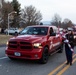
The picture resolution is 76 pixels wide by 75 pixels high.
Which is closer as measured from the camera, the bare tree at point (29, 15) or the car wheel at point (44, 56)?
the car wheel at point (44, 56)

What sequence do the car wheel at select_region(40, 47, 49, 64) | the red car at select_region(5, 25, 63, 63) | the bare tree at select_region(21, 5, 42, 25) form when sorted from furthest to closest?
the bare tree at select_region(21, 5, 42, 25), the car wheel at select_region(40, 47, 49, 64), the red car at select_region(5, 25, 63, 63)

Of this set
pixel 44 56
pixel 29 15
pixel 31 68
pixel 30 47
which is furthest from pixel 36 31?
pixel 29 15

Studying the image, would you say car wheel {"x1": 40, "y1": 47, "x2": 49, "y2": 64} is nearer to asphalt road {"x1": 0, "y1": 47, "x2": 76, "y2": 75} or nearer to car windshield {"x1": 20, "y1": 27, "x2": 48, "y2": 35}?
asphalt road {"x1": 0, "y1": 47, "x2": 76, "y2": 75}

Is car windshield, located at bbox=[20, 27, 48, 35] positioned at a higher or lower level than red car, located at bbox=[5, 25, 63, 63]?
higher

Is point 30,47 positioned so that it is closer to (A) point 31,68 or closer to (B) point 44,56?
(B) point 44,56

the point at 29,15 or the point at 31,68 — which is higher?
the point at 29,15

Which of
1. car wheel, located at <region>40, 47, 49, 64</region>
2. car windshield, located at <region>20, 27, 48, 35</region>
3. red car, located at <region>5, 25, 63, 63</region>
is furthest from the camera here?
car windshield, located at <region>20, 27, 48, 35</region>

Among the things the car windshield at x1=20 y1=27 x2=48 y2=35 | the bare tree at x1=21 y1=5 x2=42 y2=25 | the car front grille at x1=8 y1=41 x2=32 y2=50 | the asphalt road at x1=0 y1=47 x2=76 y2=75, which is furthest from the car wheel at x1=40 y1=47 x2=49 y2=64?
the bare tree at x1=21 y1=5 x2=42 y2=25

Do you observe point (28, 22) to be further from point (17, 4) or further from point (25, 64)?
point (25, 64)

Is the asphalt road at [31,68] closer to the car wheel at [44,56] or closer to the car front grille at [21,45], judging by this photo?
the car wheel at [44,56]

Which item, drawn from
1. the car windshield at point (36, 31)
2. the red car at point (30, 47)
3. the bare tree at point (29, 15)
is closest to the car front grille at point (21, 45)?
the red car at point (30, 47)

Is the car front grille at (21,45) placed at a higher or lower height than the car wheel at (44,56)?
higher

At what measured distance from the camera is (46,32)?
1134 centimetres

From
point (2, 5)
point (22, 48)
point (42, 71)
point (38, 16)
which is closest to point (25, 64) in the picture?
point (22, 48)
